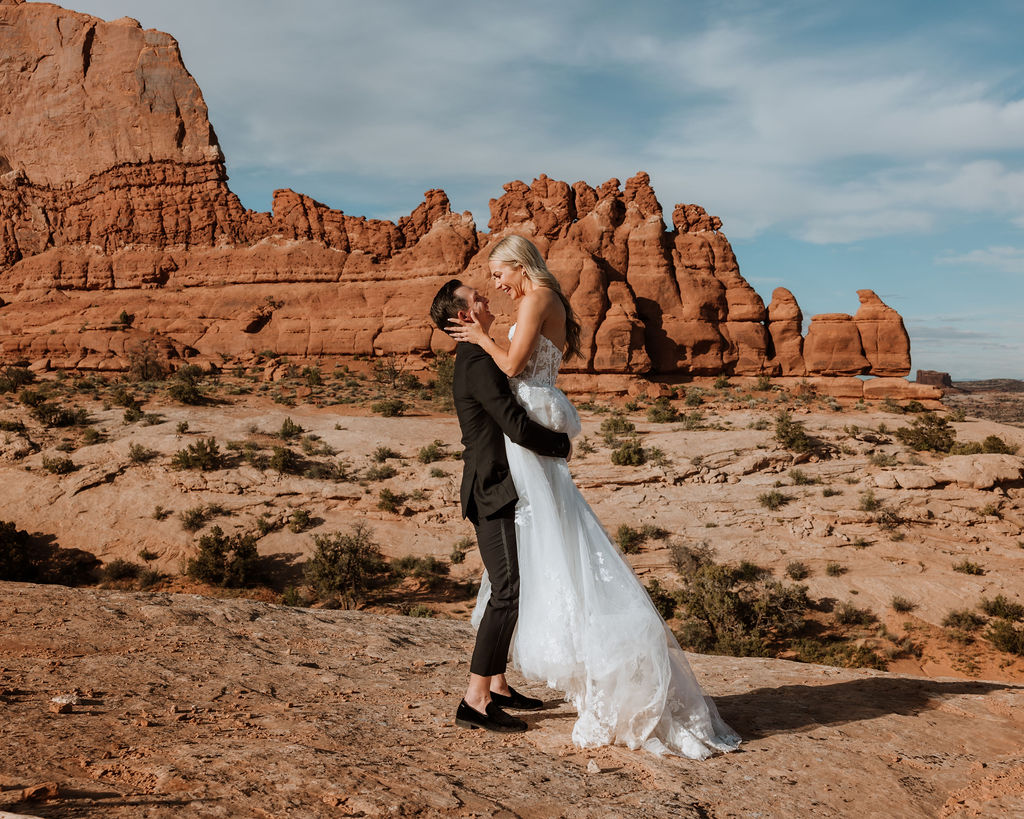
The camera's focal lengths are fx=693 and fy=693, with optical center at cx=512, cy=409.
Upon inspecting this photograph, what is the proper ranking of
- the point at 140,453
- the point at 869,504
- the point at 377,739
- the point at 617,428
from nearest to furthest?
the point at 377,739 < the point at 869,504 < the point at 140,453 < the point at 617,428

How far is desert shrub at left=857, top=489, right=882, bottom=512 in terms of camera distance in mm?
17731

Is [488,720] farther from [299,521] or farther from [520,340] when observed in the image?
[299,521]

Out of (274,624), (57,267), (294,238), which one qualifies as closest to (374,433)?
(274,624)

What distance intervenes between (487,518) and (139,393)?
98.7 feet

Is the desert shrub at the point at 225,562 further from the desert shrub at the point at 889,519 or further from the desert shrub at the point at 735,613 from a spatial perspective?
the desert shrub at the point at 889,519

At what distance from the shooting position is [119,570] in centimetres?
1585

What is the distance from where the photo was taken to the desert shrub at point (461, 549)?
16859 mm

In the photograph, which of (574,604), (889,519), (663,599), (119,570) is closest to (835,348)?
(889,519)

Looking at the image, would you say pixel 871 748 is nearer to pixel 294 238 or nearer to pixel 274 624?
pixel 274 624

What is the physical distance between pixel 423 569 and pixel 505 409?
13.5 meters

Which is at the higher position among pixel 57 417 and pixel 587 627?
pixel 587 627

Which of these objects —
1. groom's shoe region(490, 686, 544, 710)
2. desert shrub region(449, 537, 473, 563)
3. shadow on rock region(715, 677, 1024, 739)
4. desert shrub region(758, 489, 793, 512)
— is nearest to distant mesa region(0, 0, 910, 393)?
desert shrub region(758, 489, 793, 512)

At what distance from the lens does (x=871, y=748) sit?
369 centimetres

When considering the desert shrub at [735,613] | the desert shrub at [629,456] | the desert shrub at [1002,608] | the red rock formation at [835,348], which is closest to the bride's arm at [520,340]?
the desert shrub at [735,613]
